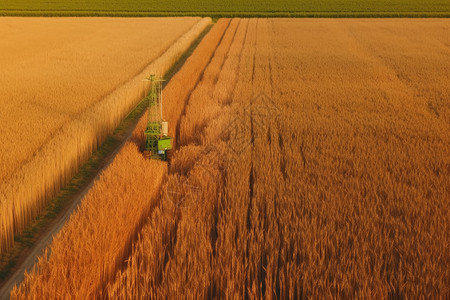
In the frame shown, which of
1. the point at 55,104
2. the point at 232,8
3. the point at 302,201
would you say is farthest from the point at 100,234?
the point at 232,8

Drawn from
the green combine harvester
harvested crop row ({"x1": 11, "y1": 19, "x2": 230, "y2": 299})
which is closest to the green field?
the green combine harvester

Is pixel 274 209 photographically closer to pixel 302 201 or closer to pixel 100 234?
pixel 302 201

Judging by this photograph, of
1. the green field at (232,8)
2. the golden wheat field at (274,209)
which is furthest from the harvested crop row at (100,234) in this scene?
the green field at (232,8)

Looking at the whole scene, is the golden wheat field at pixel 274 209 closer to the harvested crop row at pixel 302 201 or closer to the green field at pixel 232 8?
the harvested crop row at pixel 302 201

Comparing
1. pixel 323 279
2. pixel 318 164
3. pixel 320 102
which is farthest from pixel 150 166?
pixel 320 102

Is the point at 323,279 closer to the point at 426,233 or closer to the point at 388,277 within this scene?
the point at 388,277

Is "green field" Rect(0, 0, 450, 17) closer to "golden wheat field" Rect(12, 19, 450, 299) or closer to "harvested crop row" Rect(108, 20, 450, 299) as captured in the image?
"harvested crop row" Rect(108, 20, 450, 299)
